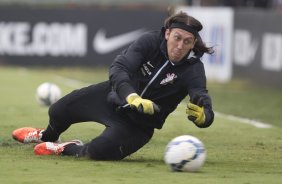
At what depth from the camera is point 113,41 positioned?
30781mm

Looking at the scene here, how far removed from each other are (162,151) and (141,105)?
2.34 meters

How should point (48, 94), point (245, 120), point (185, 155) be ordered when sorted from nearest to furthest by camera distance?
point (185, 155), point (245, 120), point (48, 94)

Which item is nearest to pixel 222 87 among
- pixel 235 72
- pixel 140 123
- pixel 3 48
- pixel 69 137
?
pixel 235 72

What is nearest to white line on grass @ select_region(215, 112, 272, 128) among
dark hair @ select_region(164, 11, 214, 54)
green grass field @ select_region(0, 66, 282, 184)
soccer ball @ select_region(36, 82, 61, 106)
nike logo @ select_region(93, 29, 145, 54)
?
green grass field @ select_region(0, 66, 282, 184)

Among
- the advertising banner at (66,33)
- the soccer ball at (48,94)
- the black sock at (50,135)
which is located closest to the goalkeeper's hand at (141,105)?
the black sock at (50,135)

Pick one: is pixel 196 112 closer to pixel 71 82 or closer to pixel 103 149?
pixel 103 149

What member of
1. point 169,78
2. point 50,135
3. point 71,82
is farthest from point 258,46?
point 169,78

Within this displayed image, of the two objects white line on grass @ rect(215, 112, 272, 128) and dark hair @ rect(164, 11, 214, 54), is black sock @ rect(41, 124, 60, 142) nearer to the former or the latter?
dark hair @ rect(164, 11, 214, 54)

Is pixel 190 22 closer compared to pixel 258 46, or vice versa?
pixel 190 22

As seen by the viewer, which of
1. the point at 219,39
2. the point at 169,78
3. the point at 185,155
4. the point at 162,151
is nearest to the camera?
the point at 185,155

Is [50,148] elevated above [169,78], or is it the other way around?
[169,78]

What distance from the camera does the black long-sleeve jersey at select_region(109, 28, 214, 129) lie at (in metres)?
9.82

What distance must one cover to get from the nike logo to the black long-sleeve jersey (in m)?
20.7

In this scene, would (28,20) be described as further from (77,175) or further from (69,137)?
(77,175)
